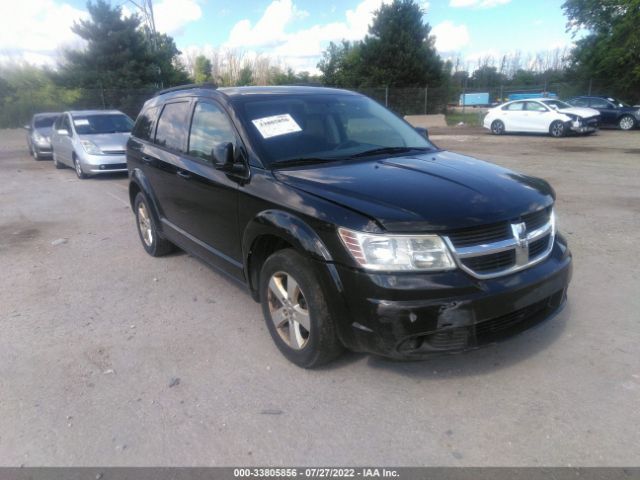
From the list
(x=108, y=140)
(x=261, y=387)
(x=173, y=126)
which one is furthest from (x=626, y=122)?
(x=261, y=387)

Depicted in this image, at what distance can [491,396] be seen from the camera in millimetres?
2916

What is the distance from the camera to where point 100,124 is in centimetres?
1257

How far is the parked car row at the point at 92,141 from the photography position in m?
11.6

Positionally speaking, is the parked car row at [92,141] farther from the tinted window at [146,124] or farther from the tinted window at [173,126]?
the tinted window at [173,126]

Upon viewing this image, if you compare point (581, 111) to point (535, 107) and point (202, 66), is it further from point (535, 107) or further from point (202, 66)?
point (202, 66)

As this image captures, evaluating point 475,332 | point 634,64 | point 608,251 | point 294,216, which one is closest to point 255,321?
point 294,216

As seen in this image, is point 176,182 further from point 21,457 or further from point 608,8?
point 608,8

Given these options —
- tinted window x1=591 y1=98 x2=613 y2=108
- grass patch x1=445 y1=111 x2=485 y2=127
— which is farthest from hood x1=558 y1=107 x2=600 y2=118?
grass patch x1=445 y1=111 x2=485 y2=127

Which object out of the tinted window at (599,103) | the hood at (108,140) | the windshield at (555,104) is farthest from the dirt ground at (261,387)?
the tinted window at (599,103)

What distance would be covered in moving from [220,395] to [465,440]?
1474 millimetres

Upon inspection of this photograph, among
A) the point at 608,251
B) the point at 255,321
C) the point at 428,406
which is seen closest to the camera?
the point at 428,406

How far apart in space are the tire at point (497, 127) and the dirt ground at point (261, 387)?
715 inches

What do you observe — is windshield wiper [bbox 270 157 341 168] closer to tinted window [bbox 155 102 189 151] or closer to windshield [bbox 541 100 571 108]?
tinted window [bbox 155 102 189 151]

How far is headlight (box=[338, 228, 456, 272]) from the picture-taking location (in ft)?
8.57
